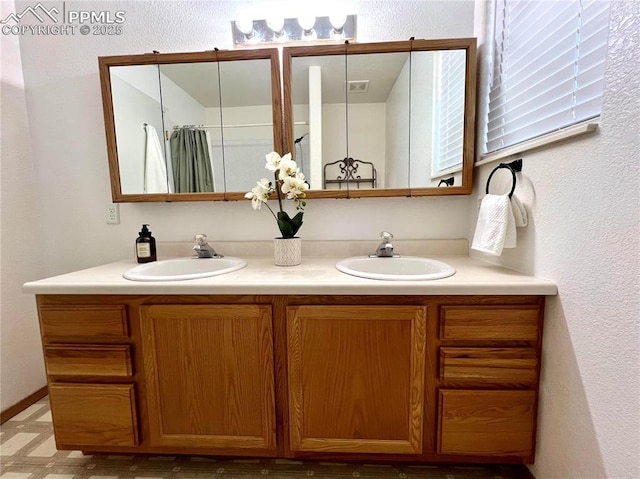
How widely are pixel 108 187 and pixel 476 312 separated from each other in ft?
6.12

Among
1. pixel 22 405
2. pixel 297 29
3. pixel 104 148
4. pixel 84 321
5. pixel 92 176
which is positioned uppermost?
pixel 297 29

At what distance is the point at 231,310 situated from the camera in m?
1.07

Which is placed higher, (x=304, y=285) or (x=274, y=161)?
(x=274, y=161)

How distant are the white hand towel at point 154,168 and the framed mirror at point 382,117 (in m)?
0.67

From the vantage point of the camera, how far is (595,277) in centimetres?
81

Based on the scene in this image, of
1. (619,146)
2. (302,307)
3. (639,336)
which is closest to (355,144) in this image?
(302,307)

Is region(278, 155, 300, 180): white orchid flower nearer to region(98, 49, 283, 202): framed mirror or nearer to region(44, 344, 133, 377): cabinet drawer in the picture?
region(98, 49, 283, 202): framed mirror

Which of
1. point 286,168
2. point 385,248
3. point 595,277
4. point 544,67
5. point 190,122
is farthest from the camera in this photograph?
point 190,122

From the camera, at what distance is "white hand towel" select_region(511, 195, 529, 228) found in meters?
1.09

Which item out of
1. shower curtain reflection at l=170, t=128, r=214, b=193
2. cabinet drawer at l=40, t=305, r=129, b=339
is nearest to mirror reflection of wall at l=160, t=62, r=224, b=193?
shower curtain reflection at l=170, t=128, r=214, b=193

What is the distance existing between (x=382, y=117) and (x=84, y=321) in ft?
4.97

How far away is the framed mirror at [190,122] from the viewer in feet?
4.81

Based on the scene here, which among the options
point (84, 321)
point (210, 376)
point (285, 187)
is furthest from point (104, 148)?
point (210, 376)

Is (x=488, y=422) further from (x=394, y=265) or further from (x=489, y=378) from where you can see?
(x=394, y=265)
